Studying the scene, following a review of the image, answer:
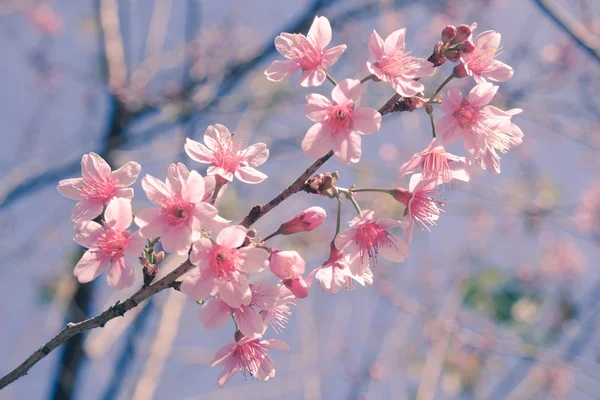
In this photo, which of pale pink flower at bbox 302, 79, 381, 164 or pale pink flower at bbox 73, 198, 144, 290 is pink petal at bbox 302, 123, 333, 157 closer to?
pale pink flower at bbox 302, 79, 381, 164

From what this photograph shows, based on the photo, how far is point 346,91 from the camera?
1260 mm

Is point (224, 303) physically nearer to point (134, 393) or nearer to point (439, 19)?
point (134, 393)

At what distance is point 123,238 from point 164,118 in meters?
2.52

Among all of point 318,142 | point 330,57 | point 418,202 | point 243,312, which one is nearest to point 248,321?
point 243,312

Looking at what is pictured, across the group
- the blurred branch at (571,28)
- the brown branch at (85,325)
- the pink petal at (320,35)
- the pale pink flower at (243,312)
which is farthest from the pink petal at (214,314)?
the blurred branch at (571,28)

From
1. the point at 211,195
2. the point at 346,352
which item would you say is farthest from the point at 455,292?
the point at 211,195

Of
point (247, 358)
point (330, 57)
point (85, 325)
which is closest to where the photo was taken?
point (85, 325)

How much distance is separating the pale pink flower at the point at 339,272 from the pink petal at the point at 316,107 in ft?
1.19

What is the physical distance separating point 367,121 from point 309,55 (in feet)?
0.90

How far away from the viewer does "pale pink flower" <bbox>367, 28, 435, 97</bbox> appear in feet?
4.11

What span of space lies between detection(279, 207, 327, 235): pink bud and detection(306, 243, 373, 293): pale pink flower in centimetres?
12

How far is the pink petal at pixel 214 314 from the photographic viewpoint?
1.27 metres

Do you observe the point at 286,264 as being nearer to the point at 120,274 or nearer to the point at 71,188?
the point at 120,274

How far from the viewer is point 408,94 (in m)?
1.23
